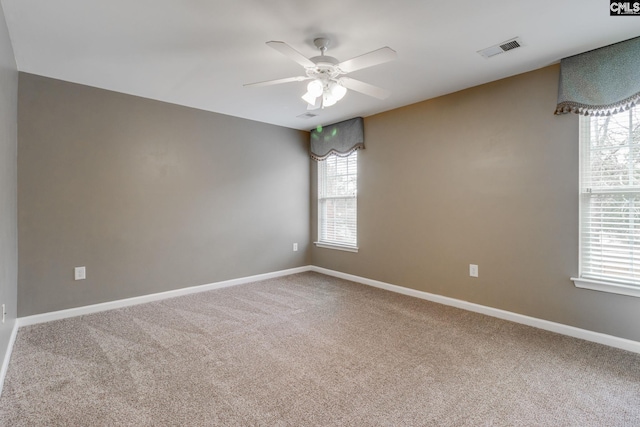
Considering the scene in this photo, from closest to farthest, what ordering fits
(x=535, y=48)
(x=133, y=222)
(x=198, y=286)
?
(x=535, y=48)
(x=133, y=222)
(x=198, y=286)

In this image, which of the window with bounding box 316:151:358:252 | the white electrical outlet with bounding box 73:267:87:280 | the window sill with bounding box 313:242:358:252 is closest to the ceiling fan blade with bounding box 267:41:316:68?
the window with bounding box 316:151:358:252

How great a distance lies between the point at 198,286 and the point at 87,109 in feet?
7.58

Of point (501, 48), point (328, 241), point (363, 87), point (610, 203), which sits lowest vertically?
point (328, 241)

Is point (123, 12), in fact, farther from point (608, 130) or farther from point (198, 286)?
point (608, 130)

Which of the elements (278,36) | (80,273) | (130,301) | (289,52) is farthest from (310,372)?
(80,273)

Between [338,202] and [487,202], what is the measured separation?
2182 millimetres

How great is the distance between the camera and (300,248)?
5.25m

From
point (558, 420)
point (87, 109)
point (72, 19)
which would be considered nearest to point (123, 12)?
point (72, 19)

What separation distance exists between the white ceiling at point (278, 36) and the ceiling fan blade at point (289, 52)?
0.78ft

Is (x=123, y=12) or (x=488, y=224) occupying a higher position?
(x=123, y=12)

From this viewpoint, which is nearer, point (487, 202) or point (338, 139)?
point (487, 202)

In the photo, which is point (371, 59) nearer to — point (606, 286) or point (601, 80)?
point (601, 80)

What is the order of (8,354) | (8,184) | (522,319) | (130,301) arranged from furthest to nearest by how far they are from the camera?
(130,301)
(522,319)
(8,184)
(8,354)

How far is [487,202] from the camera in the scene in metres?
3.30
